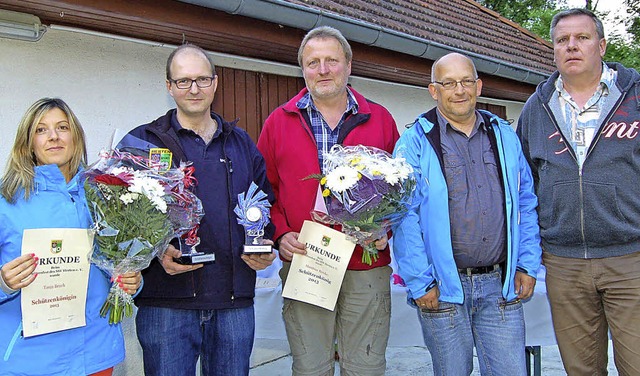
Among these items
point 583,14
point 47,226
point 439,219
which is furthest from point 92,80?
point 583,14

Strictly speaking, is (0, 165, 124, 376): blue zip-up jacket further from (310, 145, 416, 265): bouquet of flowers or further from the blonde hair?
(310, 145, 416, 265): bouquet of flowers

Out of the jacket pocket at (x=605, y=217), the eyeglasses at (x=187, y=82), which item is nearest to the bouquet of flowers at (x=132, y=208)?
the eyeglasses at (x=187, y=82)

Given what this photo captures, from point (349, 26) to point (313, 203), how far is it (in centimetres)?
269

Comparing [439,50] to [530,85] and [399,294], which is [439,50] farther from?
[399,294]

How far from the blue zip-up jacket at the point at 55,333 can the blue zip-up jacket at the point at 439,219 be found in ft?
4.82

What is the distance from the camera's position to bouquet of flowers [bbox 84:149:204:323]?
7.45 ft

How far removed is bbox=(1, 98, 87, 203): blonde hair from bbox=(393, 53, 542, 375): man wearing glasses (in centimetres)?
158

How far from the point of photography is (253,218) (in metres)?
2.58

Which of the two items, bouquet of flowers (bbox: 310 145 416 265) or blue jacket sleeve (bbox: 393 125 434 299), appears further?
blue jacket sleeve (bbox: 393 125 434 299)

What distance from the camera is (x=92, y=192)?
2.30m

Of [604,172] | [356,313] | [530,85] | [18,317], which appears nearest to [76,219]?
[18,317]

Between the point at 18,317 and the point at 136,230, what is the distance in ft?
2.00

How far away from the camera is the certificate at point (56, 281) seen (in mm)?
2221

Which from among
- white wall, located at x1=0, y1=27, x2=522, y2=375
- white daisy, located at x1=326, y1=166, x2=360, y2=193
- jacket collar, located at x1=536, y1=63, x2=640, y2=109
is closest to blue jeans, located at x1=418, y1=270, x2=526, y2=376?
white daisy, located at x1=326, y1=166, x2=360, y2=193
